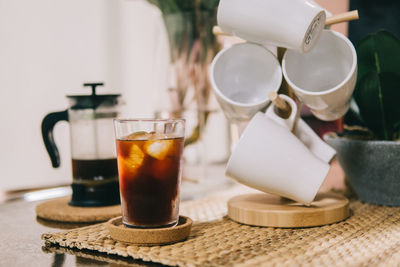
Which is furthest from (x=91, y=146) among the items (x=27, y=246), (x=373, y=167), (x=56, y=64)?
(x=56, y=64)

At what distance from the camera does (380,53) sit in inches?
34.4

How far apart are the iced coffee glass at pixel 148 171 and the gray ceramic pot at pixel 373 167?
Answer: 1.30 ft

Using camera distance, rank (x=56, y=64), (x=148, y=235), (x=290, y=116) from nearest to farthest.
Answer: (x=148, y=235), (x=290, y=116), (x=56, y=64)

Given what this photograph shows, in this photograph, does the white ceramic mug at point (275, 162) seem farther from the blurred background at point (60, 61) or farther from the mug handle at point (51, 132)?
the blurred background at point (60, 61)

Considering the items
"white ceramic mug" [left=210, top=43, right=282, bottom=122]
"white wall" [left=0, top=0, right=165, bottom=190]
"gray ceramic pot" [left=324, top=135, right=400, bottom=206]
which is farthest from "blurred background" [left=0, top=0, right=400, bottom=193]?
"gray ceramic pot" [left=324, top=135, right=400, bottom=206]

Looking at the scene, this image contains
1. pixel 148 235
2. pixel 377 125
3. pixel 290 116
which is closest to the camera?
pixel 148 235

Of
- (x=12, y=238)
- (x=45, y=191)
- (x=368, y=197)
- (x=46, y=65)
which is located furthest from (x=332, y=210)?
(x=46, y=65)

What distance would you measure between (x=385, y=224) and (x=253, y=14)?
407 millimetres

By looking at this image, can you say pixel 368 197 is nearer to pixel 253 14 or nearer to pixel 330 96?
pixel 330 96

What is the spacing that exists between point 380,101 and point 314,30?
255 mm

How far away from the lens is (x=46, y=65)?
167cm

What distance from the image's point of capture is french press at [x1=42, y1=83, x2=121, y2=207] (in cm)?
93

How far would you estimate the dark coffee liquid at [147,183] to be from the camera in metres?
0.67

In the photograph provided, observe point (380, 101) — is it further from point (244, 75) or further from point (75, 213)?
point (75, 213)
